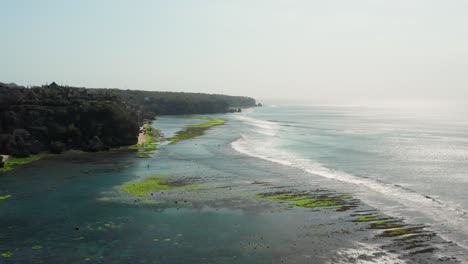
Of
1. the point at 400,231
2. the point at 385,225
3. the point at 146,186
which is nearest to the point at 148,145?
the point at 146,186

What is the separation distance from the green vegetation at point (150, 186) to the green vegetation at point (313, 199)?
11.6 m

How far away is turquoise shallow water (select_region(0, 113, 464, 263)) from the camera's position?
3111 centimetres

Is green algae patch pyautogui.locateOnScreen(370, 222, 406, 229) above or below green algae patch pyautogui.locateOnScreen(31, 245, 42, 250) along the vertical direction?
above

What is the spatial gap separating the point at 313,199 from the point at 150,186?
A: 21.0m

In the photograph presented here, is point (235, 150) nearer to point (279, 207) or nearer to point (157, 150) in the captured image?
point (157, 150)

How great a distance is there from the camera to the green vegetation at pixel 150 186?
50750 millimetres

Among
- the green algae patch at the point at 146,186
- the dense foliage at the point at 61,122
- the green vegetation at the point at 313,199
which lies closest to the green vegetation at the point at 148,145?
the dense foliage at the point at 61,122

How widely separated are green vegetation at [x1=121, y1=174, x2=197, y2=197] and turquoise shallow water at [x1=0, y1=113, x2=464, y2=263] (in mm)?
1415

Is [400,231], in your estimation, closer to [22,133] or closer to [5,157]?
[5,157]

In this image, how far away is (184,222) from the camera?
39.1m

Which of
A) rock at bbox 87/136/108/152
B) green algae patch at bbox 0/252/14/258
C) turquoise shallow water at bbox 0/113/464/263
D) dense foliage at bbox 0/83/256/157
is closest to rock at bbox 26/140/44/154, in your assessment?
dense foliage at bbox 0/83/256/157

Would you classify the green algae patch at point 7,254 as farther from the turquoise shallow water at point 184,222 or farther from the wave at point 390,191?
the wave at point 390,191

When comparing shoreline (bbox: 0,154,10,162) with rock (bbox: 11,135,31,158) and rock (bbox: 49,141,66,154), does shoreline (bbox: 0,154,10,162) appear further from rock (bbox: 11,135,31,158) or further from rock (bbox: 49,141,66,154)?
rock (bbox: 49,141,66,154)

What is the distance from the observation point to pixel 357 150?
3487 inches
